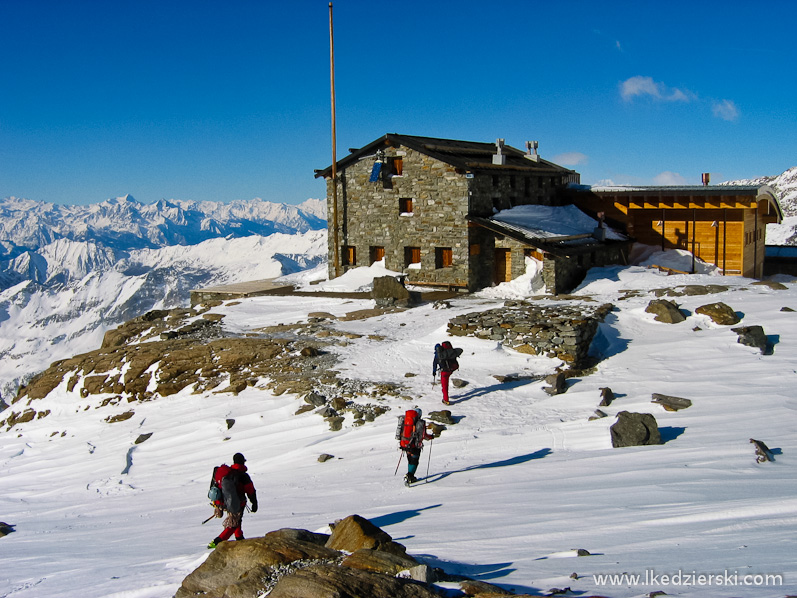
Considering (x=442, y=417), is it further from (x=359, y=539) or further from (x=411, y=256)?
(x=411, y=256)

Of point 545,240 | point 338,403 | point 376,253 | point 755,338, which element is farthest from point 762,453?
point 376,253

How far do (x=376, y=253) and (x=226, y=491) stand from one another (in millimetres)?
24031

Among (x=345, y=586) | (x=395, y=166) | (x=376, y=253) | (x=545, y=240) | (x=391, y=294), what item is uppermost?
(x=395, y=166)

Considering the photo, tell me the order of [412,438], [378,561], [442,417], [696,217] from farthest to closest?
[696,217], [442,417], [412,438], [378,561]

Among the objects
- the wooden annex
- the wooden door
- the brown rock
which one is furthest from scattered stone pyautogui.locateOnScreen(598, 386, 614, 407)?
the wooden annex

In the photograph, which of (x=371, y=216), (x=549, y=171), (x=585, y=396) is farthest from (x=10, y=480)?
(x=549, y=171)

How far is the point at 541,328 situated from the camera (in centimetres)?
1833

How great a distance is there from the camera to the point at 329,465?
1298 cm

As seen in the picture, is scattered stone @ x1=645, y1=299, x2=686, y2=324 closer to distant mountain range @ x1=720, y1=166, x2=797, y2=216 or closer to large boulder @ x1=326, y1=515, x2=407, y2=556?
large boulder @ x1=326, y1=515, x2=407, y2=556

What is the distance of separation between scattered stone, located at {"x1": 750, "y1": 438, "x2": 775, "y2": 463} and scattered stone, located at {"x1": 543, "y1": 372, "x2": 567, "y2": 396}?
5.29 meters

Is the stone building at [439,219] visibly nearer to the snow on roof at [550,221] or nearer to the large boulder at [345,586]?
the snow on roof at [550,221]

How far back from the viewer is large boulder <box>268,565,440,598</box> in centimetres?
588

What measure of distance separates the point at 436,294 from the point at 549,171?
1128 cm

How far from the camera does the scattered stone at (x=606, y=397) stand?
14.4 meters
